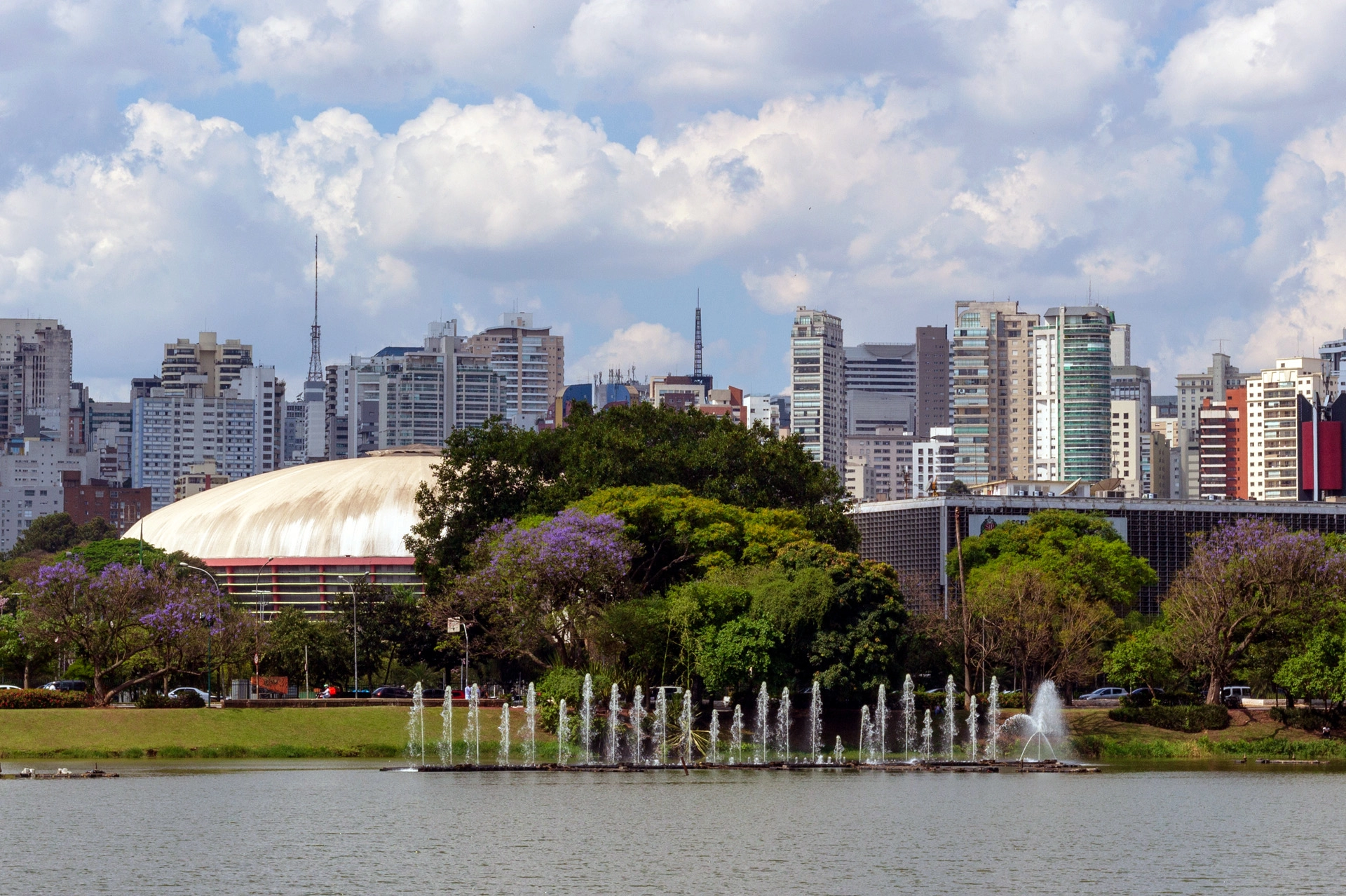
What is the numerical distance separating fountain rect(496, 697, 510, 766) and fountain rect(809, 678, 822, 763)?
416 inches

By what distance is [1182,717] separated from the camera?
70.8m

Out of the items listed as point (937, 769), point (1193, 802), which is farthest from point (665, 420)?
point (1193, 802)

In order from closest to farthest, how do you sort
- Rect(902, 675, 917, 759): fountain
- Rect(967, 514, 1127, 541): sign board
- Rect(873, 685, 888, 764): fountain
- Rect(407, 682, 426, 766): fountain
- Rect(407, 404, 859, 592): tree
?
Rect(407, 682, 426, 766): fountain < Rect(902, 675, 917, 759): fountain < Rect(873, 685, 888, 764): fountain < Rect(407, 404, 859, 592): tree < Rect(967, 514, 1127, 541): sign board

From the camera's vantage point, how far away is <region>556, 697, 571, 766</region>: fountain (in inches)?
2445

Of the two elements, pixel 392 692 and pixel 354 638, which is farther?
pixel 354 638

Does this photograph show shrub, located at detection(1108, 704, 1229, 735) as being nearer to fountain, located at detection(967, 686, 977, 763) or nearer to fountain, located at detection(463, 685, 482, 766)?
fountain, located at detection(967, 686, 977, 763)

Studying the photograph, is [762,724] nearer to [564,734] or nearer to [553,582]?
[564,734]

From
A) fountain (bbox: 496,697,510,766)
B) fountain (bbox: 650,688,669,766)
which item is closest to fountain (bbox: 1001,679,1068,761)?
fountain (bbox: 650,688,669,766)

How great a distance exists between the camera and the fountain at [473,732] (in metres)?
64.6

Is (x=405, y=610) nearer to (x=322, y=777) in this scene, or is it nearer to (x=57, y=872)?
(x=322, y=777)

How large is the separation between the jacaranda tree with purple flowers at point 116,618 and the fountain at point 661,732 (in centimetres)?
2106

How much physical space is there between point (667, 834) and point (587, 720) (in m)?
24.5

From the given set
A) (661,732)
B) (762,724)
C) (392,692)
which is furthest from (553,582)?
(392,692)

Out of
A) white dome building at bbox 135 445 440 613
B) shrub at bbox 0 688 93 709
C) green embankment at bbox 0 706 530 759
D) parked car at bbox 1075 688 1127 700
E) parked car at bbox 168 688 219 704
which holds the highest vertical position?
white dome building at bbox 135 445 440 613
